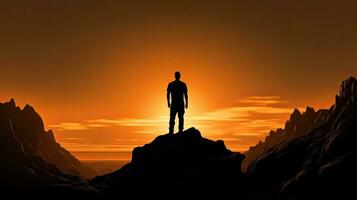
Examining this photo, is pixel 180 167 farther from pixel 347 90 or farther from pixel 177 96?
pixel 347 90

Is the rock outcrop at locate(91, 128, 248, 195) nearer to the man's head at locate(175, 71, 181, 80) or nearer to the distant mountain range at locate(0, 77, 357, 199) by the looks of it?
the distant mountain range at locate(0, 77, 357, 199)

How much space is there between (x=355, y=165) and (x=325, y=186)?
417 centimetres

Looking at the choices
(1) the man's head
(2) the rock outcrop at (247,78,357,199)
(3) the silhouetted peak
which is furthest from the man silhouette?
(3) the silhouetted peak

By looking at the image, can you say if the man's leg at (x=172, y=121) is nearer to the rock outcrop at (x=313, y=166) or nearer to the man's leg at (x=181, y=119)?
the man's leg at (x=181, y=119)

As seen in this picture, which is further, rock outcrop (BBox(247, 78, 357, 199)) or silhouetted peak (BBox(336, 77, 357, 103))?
silhouetted peak (BBox(336, 77, 357, 103))

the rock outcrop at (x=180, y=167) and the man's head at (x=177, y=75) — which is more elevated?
the man's head at (x=177, y=75)

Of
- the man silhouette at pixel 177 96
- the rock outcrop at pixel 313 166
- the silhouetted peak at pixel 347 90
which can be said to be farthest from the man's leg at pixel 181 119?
the silhouetted peak at pixel 347 90

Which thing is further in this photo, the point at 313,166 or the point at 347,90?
the point at 347,90

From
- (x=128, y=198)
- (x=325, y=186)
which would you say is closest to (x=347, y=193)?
(x=325, y=186)

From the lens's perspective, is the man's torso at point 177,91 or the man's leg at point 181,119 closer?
the man's torso at point 177,91

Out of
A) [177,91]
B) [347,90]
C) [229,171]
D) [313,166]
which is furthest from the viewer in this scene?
[347,90]

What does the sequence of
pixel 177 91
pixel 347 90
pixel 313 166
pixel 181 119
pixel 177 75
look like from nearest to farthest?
pixel 177 75, pixel 177 91, pixel 181 119, pixel 313 166, pixel 347 90

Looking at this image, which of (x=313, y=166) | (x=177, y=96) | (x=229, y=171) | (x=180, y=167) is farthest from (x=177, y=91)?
(x=313, y=166)

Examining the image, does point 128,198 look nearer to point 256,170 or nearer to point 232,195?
point 232,195
